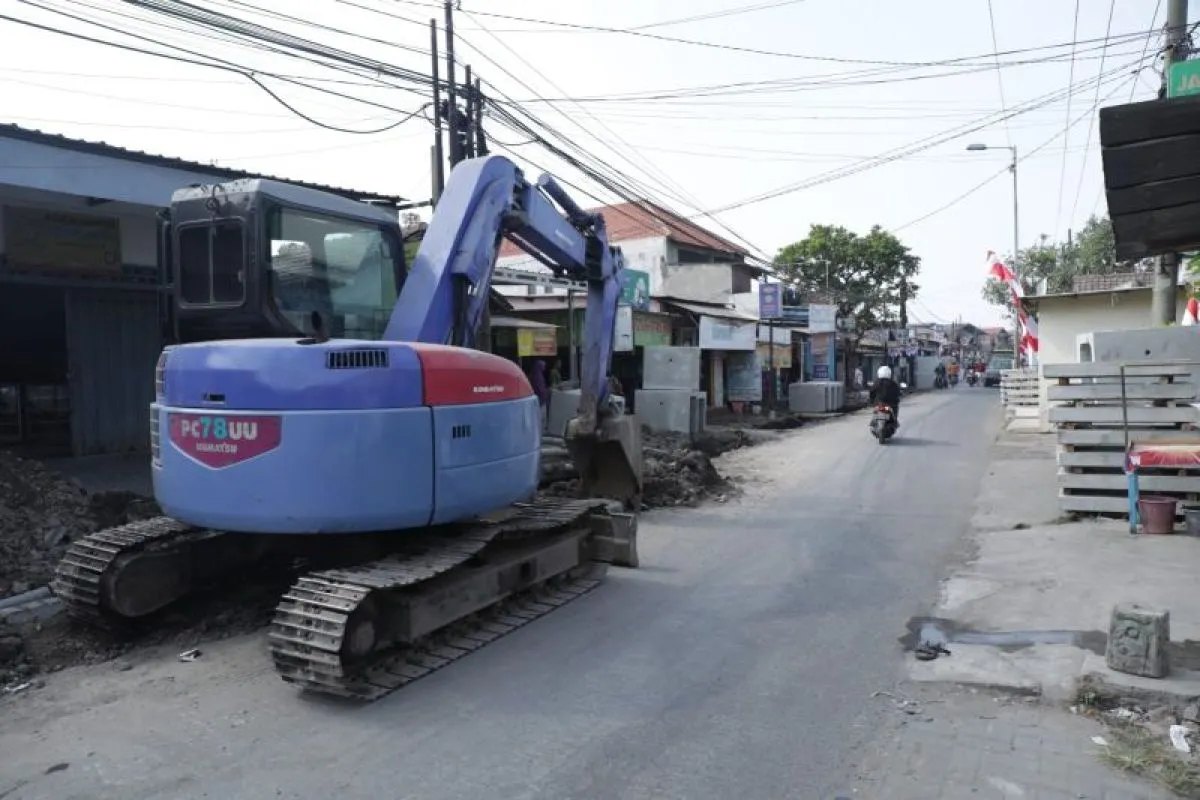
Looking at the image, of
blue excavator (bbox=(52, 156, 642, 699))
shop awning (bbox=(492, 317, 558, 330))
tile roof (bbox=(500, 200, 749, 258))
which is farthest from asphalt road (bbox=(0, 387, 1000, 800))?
tile roof (bbox=(500, 200, 749, 258))

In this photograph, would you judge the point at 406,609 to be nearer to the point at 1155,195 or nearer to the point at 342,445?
the point at 342,445

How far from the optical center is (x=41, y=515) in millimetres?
8391

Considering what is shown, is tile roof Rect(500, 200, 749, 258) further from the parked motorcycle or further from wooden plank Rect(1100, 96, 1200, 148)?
wooden plank Rect(1100, 96, 1200, 148)

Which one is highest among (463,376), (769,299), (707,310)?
(769,299)

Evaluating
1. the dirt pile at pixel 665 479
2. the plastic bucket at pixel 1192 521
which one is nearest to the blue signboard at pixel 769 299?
the dirt pile at pixel 665 479

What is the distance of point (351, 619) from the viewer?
4.62m

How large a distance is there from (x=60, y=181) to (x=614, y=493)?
7.08 metres

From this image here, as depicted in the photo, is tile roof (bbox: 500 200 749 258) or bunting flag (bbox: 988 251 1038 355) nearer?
bunting flag (bbox: 988 251 1038 355)

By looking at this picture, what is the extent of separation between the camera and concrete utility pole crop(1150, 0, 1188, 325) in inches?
425

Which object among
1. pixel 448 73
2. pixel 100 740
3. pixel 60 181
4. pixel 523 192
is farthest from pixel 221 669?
pixel 448 73

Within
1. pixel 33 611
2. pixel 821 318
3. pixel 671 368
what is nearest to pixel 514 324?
pixel 671 368

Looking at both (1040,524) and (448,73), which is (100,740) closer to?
(1040,524)

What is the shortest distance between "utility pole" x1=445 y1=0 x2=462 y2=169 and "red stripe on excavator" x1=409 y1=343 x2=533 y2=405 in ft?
26.9

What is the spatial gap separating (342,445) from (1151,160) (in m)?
4.35
